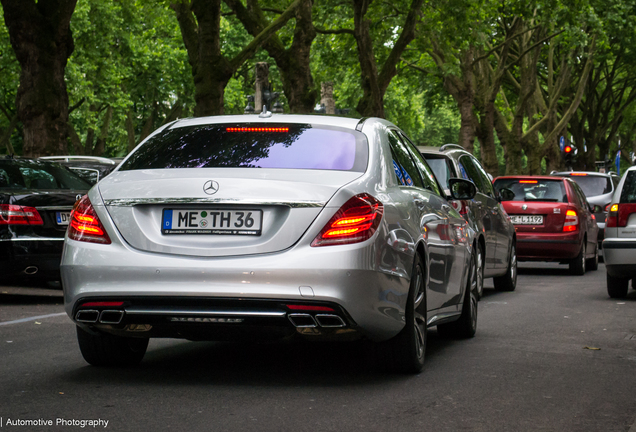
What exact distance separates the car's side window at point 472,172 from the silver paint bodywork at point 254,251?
6184 millimetres

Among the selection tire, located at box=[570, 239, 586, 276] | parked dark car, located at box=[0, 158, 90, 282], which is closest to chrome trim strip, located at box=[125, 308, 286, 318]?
parked dark car, located at box=[0, 158, 90, 282]

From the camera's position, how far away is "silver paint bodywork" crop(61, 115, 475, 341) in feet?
17.5

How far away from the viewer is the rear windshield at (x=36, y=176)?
455 inches

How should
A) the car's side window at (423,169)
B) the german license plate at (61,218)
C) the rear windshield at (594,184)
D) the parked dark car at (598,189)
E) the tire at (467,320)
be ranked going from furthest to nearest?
the rear windshield at (594,184)
the parked dark car at (598,189)
the german license plate at (61,218)
the tire at (467,320)
the car's side window at (423,169)

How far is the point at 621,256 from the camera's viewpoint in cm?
1119

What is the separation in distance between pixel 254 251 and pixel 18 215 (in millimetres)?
5882

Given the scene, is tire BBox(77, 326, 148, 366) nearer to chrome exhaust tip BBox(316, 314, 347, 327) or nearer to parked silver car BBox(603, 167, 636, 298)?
chrome exhaust tip BBox(316, 314, 347, 327)

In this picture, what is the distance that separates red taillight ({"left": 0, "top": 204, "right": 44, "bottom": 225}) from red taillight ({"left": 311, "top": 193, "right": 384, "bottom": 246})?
→ 19.6 feet

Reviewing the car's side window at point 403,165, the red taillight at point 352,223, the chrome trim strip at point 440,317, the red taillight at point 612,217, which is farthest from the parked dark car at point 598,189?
the red taillight at point 352,223

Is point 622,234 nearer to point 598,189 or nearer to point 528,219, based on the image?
point 528,219

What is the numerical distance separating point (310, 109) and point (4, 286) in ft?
36.4

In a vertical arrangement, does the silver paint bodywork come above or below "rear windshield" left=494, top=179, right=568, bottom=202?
above

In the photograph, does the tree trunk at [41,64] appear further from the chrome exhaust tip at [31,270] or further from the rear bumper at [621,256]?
the rear bumper at [621,256]

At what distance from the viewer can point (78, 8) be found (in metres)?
36.6
